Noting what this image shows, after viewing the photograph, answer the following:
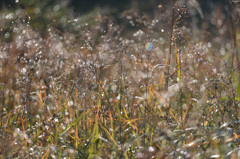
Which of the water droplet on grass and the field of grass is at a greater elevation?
the water droplet on grass

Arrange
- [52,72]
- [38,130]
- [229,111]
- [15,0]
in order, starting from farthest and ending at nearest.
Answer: [52,72] → [15,0] → [38,130] → [229,111]

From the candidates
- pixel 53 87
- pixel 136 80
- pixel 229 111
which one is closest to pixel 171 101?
pixel 136 80

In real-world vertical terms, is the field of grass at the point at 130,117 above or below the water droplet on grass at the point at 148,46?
below

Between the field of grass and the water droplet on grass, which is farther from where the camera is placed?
the water droplet on grass

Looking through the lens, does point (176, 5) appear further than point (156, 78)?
No

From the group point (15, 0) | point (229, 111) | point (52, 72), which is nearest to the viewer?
point (229, 111)

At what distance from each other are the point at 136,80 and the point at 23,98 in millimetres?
646

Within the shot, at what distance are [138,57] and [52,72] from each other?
0.59 meters

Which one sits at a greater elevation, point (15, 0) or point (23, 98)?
point (15, 0)

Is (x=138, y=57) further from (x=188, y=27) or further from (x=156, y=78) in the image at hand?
(x=156, y=78)

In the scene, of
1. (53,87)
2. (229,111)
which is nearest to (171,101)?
(229,111)

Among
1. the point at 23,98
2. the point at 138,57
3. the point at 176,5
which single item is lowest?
the point at 23,98

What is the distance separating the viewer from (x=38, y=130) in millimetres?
1702

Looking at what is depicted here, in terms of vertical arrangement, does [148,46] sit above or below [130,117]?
above
